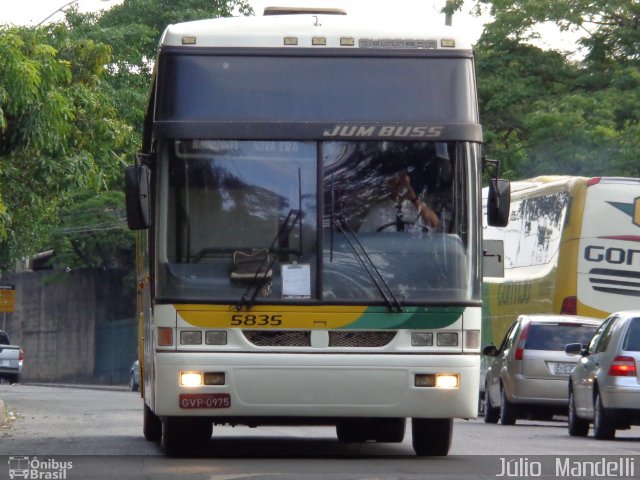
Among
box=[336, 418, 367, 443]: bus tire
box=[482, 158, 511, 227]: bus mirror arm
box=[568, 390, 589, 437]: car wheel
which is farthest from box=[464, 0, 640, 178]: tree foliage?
box=[482, 158, 511, 227]: bus mirror arm

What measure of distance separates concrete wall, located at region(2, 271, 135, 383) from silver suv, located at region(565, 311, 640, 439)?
35.8m

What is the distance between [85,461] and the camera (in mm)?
11867

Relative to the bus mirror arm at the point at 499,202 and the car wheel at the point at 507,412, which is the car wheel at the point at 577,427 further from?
the bus mirror arm at the point at 499,202

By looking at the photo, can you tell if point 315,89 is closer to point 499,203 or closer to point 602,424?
point 499,203

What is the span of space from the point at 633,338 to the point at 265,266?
6.51 m

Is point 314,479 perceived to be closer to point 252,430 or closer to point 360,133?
point 360,133

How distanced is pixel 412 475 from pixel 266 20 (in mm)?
3840

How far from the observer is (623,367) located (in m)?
16.3

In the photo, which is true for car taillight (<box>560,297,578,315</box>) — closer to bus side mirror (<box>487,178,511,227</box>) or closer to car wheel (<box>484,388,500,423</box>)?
car wheel (<box>484,388,500,423</box>)

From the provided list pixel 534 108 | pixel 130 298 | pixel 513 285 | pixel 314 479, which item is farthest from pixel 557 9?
pixel 314 479

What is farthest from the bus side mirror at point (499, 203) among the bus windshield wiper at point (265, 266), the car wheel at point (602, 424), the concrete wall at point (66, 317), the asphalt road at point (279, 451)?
the concrete wall at point (66, 317)

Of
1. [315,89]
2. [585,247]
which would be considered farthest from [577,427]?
[315,89]

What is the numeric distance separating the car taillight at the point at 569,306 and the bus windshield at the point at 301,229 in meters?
12.4

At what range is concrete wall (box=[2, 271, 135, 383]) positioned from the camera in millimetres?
52688
